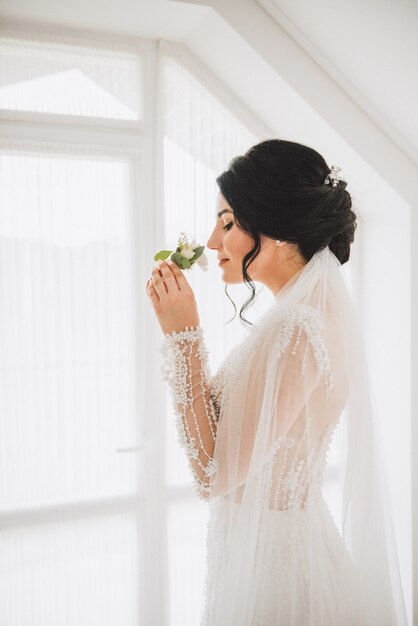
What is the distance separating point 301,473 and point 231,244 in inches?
21.6

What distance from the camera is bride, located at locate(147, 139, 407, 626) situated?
1.22 m

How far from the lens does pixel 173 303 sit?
136 centimetres

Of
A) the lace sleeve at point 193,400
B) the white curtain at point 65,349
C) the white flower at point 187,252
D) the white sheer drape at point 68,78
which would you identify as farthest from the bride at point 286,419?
the white sheer drape at point 68,78

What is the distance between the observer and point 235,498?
1305 millimetres

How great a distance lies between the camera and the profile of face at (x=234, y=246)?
1372 millimetres

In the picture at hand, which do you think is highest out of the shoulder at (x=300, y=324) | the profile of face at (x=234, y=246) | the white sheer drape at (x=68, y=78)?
the white sheer drape at (x=68, y=78)

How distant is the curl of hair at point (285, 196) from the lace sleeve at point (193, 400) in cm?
28

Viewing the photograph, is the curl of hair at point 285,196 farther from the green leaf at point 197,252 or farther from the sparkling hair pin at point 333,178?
the green leaf at point 197,252

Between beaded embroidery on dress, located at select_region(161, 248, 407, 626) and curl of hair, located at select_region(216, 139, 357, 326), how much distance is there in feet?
0.25

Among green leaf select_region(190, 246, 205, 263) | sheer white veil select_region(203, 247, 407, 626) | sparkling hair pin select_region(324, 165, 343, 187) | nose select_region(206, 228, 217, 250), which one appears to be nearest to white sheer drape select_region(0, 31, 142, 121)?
green leaf select_region(190, 246, 205, 263)

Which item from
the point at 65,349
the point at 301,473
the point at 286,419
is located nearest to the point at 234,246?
the point at 286,419

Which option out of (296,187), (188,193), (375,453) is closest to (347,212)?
(296,187)

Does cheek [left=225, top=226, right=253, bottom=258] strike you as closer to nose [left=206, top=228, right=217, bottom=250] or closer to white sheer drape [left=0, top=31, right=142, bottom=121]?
nose [left=206, top=228, right=217, bottom=250]

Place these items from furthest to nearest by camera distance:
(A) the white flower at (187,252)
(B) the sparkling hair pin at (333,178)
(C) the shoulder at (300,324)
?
(A) the white flower at (187,252)
(B) the sparkling hair pin at (333,178)
(C) the shoulder at (300,324)
